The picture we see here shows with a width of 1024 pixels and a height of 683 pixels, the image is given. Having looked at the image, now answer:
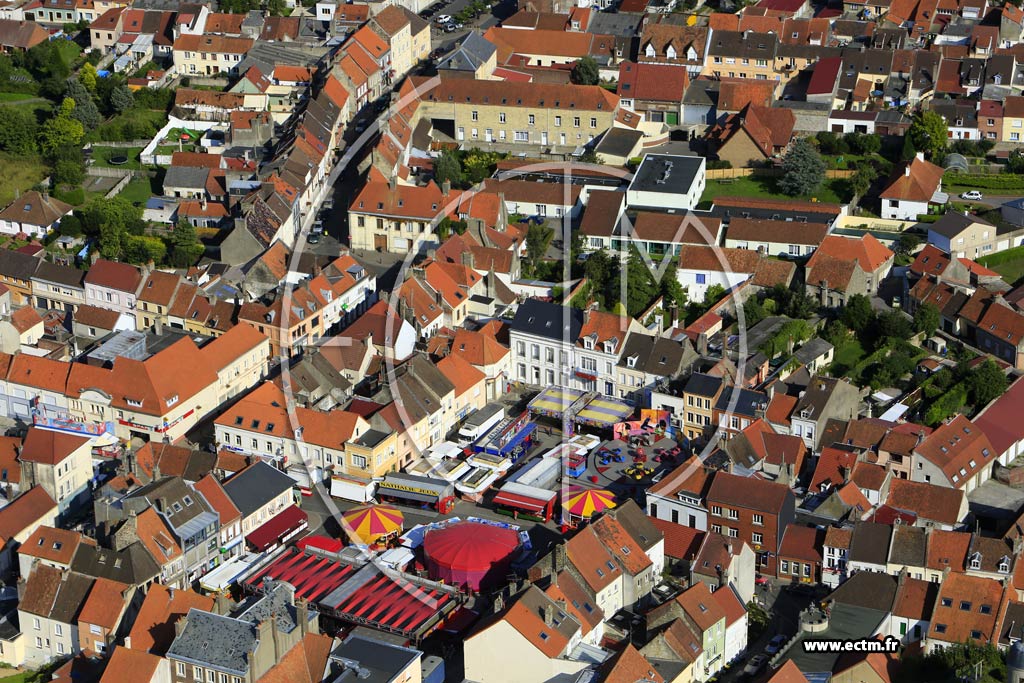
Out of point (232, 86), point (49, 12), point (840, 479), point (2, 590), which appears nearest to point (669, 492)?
point (840, 479)

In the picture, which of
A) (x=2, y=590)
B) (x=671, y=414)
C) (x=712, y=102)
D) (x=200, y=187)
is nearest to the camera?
(x=2, y=590)

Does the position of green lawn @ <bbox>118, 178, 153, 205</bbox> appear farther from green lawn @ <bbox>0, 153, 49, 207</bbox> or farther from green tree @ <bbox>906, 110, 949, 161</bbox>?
green tree @ <bbox>906, 110, 949, 161</bbox>

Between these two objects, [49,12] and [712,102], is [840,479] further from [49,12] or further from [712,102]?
[49,12]

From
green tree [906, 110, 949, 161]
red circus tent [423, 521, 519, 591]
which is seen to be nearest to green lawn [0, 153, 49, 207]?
red circus tent [423, 521, 519, 591]

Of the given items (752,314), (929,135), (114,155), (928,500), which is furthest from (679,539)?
(114,155)

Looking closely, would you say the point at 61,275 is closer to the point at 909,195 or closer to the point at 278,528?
the point at 278,528
